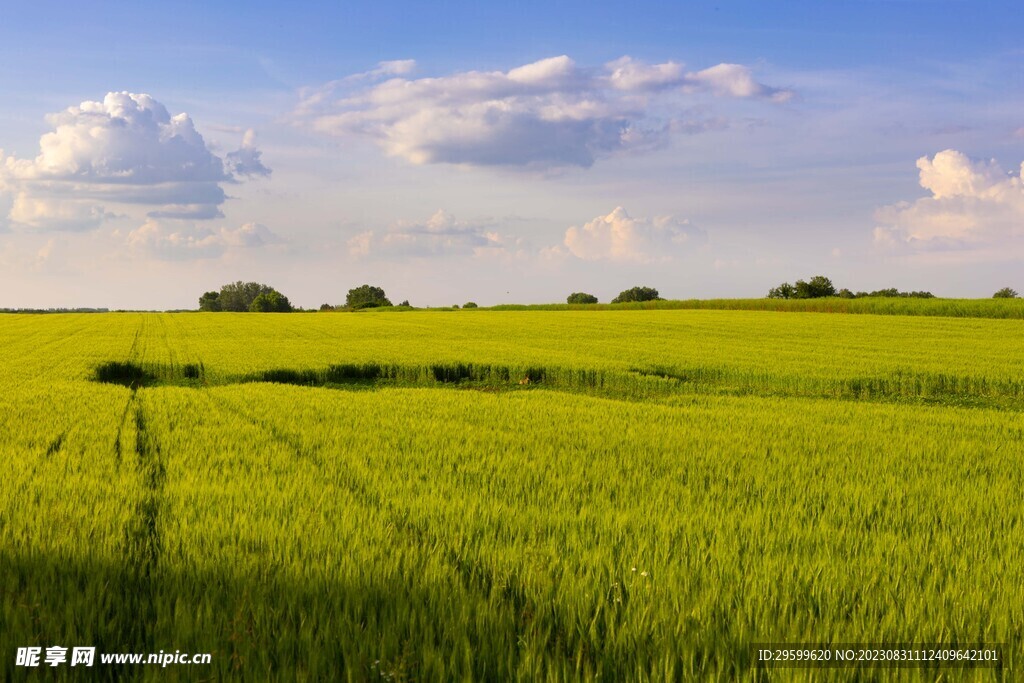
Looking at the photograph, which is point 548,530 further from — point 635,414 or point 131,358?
point 131,358

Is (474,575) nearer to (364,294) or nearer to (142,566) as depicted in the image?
(142,566)

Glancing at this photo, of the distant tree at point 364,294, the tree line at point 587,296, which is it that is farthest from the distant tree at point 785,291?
the distant tree at point 364,294

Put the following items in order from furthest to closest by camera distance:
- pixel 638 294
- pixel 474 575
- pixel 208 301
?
pixel 208 301 < pixel 638 294 < pixel 474 575

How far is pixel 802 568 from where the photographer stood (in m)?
4.36

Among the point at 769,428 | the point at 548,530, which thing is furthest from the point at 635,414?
the point at 548,530

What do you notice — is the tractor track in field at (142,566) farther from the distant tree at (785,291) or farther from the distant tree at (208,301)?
the distant tree at (208,301)

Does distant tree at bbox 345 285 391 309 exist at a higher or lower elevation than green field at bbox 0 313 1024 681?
higher

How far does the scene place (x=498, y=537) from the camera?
16.4 ft

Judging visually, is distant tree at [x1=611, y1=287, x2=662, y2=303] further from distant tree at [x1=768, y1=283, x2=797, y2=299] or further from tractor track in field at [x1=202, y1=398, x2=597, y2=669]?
tractor track in field at [x1=202, y1=398, x2=597, y2=669]

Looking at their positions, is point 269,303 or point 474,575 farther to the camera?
point 269,303

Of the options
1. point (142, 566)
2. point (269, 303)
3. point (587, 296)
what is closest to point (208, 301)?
point (269, 303)

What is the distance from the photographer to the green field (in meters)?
3.35

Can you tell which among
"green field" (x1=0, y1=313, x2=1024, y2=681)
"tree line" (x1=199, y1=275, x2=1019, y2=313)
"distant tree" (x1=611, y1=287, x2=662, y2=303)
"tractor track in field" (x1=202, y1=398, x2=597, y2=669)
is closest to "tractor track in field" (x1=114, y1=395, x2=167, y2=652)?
"green field" (x1=0, y1=313, x2=1024, y2=681)

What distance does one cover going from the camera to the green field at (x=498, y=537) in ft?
11.0
